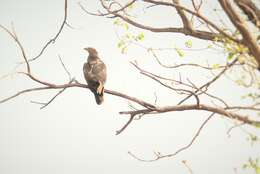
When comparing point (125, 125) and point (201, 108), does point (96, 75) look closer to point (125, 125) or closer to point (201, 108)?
point (125, 125)

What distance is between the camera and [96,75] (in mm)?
7492

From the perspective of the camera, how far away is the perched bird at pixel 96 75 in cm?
700

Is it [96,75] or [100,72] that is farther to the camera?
[100,72]

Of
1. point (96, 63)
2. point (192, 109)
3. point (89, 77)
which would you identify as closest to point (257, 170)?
point (192, 109)

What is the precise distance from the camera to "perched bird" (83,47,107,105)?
700cm

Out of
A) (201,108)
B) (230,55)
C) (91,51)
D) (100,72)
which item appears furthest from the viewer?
(91,51)

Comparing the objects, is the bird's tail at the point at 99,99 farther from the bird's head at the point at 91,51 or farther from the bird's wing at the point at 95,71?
the bird's head at the point at 91,51

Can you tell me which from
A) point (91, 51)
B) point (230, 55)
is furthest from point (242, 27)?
point (91, 51)

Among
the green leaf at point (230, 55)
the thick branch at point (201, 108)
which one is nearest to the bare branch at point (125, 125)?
the thick branch at point (201, 108)

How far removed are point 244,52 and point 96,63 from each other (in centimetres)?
492

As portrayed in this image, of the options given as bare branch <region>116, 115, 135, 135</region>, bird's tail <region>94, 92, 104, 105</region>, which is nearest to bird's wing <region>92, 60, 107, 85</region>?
bird's tail <region>94, 92, 104, 105</region>

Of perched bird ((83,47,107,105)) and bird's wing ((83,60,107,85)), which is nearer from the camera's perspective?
perched bird ((83,47,107,105))

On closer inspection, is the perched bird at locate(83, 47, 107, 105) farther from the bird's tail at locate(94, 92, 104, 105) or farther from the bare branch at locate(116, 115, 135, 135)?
the bare branch at locate(116, 115, 135, 135)

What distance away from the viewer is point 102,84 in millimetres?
7074
